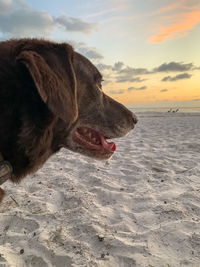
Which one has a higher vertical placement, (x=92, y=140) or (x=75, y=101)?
(x=75, y=101)

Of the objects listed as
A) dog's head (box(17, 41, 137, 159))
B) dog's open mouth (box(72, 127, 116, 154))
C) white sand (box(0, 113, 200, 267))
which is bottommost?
white sand (box(0, 113, 200, 267))

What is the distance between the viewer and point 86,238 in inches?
105

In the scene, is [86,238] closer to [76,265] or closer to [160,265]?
[76,265]

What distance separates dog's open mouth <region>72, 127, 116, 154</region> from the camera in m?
2.54

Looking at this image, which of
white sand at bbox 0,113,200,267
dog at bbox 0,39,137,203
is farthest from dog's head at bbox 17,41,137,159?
white sand at bbox 0,113,200,267

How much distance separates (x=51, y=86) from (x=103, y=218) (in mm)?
1973

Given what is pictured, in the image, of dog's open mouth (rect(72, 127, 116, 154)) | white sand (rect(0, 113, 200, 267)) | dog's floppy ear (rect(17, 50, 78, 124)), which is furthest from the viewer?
dog's open mouth (rect(72, 127, 116, 154))

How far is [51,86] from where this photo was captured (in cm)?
175

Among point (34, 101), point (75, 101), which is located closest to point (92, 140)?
point (75, 101)

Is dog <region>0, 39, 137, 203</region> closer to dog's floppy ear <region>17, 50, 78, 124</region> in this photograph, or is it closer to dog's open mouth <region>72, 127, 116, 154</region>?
dog's floppy ear <region>17, 50, 78, 124</region>

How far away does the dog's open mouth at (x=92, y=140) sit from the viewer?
2.54 m

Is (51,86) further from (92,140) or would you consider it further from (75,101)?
(92,140)

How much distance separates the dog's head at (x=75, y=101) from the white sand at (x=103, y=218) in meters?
0.94

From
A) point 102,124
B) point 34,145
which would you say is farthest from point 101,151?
point 34,145
